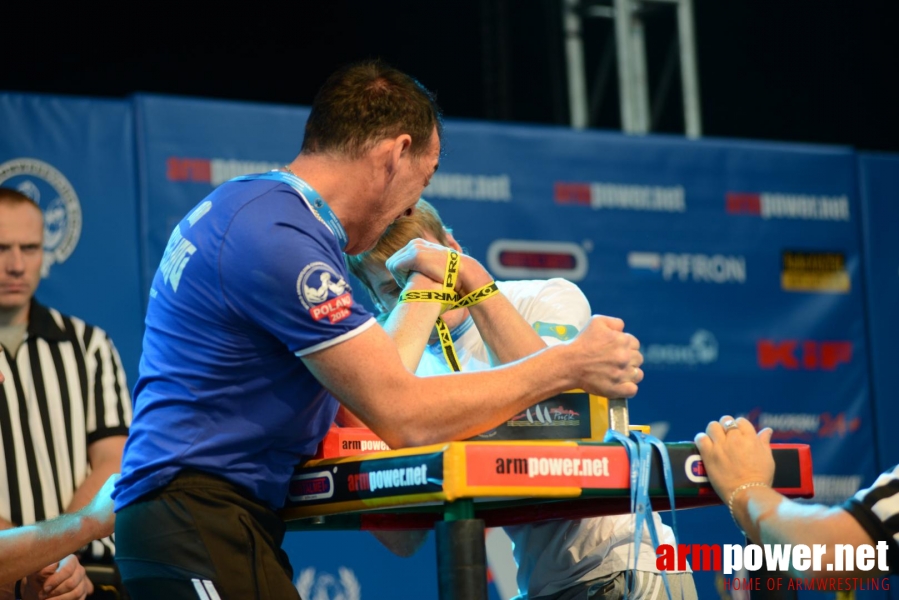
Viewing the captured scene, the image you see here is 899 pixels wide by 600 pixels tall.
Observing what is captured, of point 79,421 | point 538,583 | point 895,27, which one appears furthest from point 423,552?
point 895,27

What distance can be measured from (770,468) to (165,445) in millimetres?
975

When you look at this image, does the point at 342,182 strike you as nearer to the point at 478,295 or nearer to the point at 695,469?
the point at 478,295

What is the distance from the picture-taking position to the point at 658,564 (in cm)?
212

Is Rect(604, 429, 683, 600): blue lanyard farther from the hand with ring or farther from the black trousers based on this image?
the black trousers

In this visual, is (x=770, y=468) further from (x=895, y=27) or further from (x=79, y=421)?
(x=895, y=27)

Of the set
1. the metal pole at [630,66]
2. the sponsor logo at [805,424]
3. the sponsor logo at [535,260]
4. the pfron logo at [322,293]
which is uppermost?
the metal pole at [630,66]

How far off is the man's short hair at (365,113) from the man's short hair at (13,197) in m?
1.91

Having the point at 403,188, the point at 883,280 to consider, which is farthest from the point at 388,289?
the point at 883,280

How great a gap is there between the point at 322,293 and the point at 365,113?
426mm

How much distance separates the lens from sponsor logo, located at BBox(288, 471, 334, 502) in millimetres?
1894

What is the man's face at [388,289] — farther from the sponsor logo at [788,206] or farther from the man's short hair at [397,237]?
the sponsor logo at [788,206]

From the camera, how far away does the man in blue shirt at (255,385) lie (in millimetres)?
1789

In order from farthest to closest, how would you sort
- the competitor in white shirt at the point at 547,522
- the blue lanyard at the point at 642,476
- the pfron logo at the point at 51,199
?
1. the pfron logo at the point at 51,199
2. the competitor in white shirt at the point at 547,522
3. the blue lanyard at the point at 642,476

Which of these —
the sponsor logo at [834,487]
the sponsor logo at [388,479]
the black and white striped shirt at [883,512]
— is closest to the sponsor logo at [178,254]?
the sponsor logo at [388,479]
